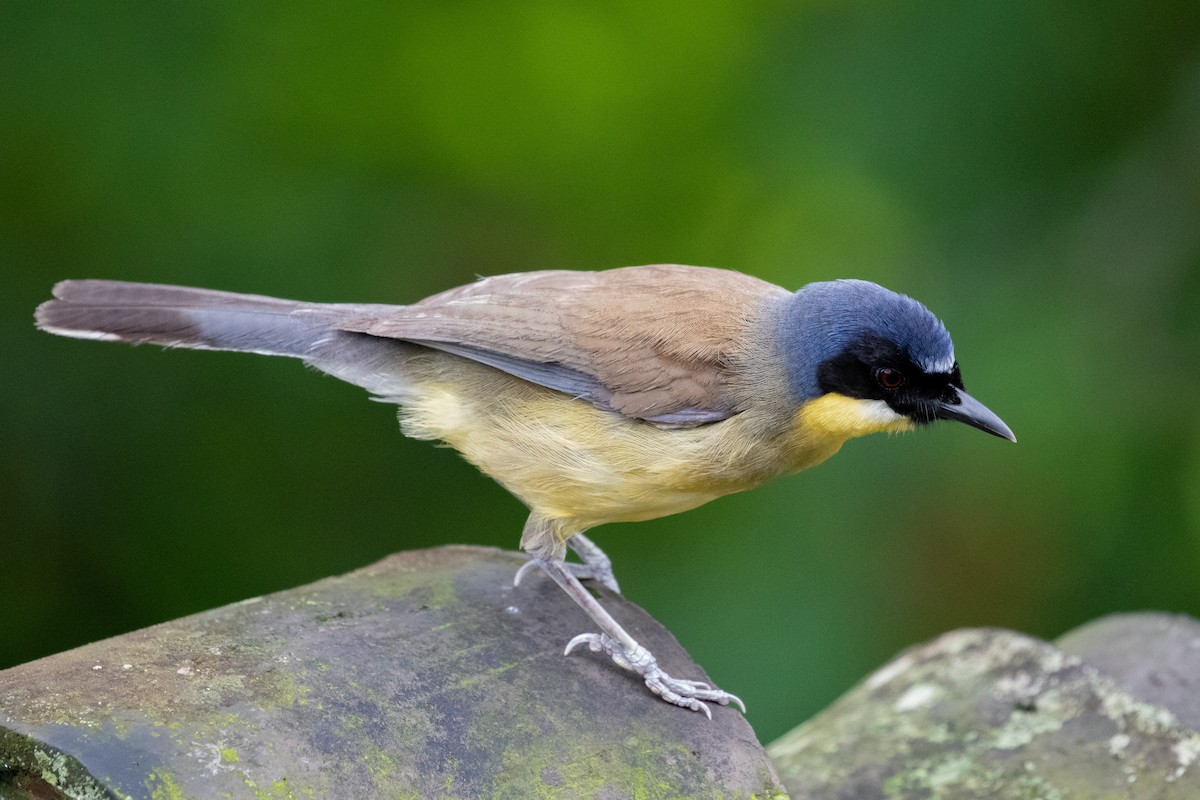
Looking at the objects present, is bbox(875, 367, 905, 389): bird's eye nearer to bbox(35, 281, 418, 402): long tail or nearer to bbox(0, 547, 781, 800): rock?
bbox(0, 547, 781, 800): rock

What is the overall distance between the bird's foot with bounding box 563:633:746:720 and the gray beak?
96 centimetres

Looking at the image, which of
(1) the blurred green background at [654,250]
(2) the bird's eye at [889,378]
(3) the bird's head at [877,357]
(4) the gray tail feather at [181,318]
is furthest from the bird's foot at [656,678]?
(1) the blurred green background at [654,250]

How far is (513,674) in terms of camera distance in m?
3.01

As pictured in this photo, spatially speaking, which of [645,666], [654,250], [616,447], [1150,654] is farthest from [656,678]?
[654,250]

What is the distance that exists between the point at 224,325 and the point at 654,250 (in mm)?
2204

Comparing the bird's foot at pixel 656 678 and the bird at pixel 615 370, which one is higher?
the bird at pixel 615 370

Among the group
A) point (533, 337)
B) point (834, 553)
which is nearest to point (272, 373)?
point (533, 337)

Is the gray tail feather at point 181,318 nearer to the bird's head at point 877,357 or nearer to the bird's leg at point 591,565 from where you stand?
the bird's leg at point 591,565

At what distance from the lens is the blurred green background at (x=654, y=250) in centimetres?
495

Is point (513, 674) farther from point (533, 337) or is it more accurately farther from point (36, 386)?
point (36, 386)

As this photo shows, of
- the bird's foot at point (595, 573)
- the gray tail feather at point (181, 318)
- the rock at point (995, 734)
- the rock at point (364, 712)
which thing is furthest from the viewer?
the bird's foot at point (595, 573)

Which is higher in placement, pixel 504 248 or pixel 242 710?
pixel 504 248

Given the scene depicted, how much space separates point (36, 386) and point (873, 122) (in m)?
3.47

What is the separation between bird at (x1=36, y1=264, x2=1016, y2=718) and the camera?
3.47m
